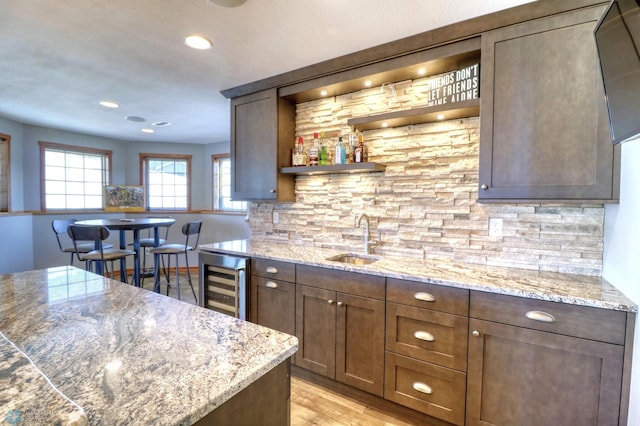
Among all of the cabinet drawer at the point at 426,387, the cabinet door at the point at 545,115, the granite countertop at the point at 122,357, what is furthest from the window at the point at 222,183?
the cabinet door at the point at 545,115

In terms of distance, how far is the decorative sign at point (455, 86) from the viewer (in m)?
1.90

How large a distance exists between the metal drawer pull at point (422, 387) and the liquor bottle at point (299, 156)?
184cm

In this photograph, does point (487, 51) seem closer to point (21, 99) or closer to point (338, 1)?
point (338, 1)

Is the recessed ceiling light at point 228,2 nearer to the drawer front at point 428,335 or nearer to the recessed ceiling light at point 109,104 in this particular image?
the drawer front at point 428,335

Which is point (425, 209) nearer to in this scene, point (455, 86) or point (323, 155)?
point (455, 86)

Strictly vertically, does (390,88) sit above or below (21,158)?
above

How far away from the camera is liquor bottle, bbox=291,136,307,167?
270 cm

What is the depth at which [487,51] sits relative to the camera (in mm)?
1784

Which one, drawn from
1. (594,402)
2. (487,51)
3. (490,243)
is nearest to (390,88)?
(487,51)

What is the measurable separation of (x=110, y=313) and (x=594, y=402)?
6.65 ft

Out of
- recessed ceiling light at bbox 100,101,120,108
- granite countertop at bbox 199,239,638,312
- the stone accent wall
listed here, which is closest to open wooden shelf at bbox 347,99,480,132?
the stone accent wall

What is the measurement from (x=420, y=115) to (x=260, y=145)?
4.69 ft

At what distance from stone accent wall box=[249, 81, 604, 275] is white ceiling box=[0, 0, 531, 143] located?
573 millimetres

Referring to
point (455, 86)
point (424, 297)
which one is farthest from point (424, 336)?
point (455, 86)
